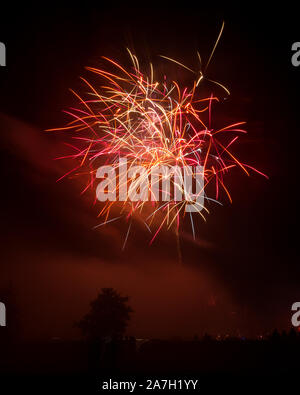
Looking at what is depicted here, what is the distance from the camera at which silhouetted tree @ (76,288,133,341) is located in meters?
43.2

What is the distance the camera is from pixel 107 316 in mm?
44625

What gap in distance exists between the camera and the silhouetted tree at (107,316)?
43219mm

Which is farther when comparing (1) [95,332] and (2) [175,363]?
(1) [95,332]
